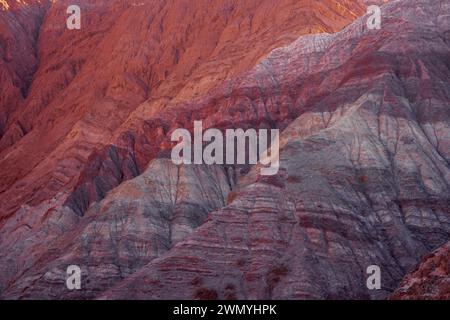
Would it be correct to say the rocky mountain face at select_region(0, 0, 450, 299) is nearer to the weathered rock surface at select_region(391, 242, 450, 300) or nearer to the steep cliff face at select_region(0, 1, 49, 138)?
the weathered rock surface at select_region(391, 242, 450, 300)

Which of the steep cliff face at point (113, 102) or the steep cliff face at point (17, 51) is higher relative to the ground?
the steep cliff face at point (17, 51)

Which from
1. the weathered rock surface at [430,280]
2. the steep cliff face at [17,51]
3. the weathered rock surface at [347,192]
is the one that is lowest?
the weathered rock surface at [430,280]

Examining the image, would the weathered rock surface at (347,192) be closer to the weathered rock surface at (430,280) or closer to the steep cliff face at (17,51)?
the weathered rock surface at (430,280)

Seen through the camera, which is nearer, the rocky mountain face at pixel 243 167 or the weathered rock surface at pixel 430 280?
the weathered rock surface at pixel 430 280

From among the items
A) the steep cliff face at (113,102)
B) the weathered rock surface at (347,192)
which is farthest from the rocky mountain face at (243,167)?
the steep cliff face at (113,102)

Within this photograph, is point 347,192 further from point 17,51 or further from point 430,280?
point 17,51
